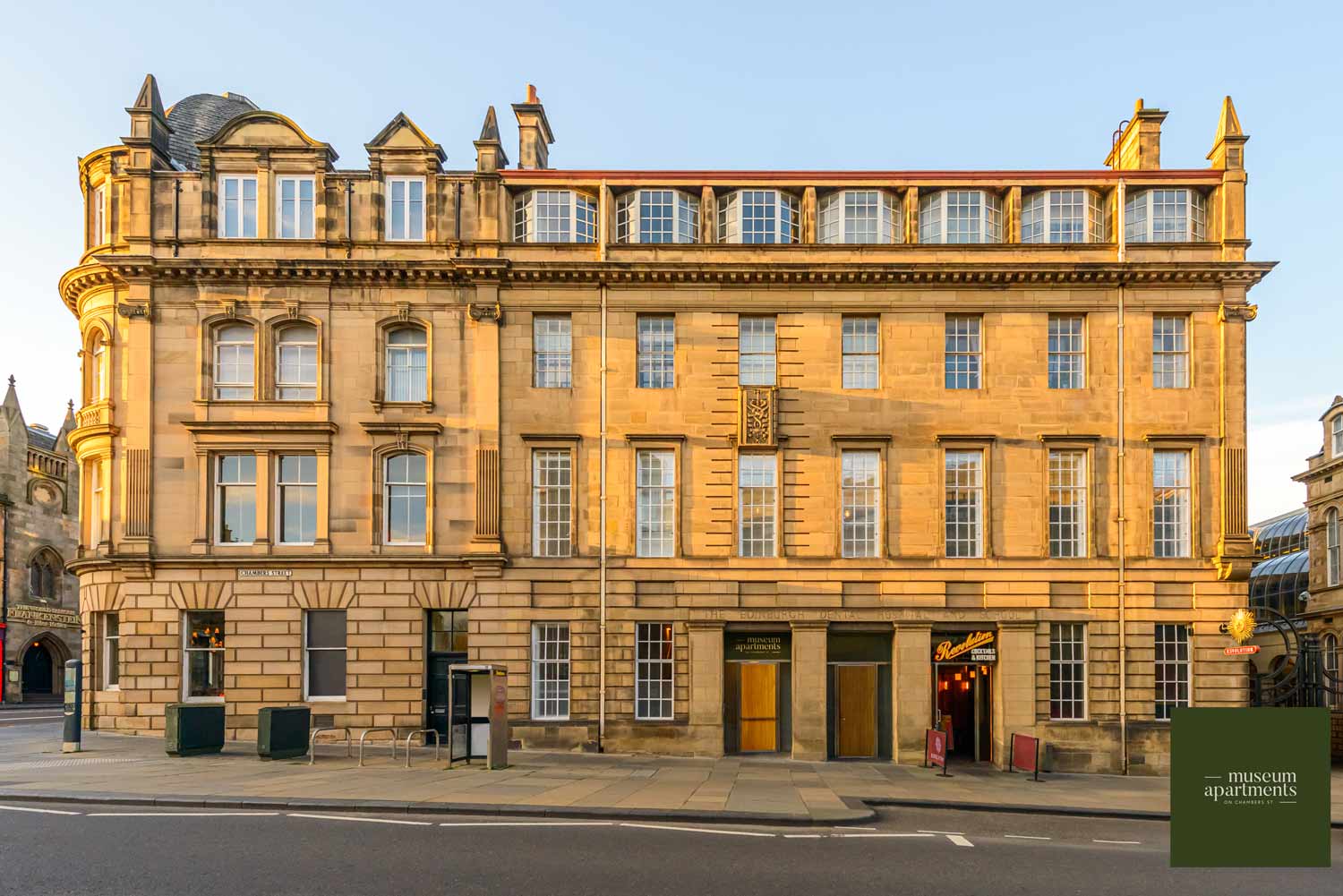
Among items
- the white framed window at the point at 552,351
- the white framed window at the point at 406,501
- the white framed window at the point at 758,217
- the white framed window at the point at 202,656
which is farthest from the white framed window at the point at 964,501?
the white framed window at the point at 202,656

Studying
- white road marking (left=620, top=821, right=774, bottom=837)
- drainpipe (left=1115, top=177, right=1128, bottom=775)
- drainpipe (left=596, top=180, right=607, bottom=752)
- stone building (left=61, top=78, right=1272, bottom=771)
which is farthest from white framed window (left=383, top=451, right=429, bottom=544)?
drainpipe (left=1115, top=177, right=1128, bottom=775)

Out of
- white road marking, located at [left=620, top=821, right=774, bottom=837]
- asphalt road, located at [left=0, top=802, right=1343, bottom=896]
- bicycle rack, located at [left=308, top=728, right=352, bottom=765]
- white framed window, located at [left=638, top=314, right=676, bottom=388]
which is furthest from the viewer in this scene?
white framed window, located at [left=638, top=314, right=676, bottom=388]

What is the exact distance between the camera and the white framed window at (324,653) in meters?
27.3

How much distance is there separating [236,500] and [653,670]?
12.0 metres

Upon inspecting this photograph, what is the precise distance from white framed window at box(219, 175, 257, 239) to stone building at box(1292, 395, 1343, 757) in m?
41.9

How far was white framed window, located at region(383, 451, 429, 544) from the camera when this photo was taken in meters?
27.8

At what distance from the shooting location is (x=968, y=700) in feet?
90.7

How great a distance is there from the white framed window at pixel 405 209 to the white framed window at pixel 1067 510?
1824cm

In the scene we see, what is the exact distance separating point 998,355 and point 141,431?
2281 cm

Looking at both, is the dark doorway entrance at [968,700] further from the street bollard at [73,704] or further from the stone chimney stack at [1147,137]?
the street bollard at [73,704]

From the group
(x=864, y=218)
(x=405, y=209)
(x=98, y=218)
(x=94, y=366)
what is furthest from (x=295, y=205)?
(x=864, y=218)

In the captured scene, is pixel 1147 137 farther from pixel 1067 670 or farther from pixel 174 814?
pixel 174 814

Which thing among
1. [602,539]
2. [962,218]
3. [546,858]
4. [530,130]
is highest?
[530,130]

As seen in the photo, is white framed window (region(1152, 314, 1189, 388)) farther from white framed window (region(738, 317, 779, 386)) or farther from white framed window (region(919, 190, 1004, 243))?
white framed window (region(738, 317, 779, 386))
